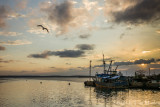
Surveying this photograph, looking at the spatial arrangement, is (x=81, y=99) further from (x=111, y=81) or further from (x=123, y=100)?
(x=111, y=81)

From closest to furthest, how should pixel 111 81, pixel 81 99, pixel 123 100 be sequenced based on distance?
pixel 123 100
pixel 81 99
pixel 111 81

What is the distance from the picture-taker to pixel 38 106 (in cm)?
3753

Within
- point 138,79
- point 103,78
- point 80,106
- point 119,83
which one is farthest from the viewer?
point 138,79

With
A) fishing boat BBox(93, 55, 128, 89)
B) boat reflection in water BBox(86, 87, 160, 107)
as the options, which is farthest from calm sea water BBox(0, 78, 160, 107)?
fishing boat BBox(93, 55, 128, 89)

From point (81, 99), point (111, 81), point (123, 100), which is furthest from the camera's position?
point (111, 81)

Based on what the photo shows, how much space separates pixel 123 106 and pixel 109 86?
41198 mm

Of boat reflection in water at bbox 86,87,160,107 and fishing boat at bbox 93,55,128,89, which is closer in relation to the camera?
boat reflection in water at bbox 86,87,160,107

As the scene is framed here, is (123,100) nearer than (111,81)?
Yes

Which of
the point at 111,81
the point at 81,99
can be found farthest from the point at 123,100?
the point at 111,81

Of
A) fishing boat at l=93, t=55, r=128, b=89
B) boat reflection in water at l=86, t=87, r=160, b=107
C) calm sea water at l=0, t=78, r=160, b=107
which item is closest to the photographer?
boat reflection in water at l=86, t=87, r=160, b=107

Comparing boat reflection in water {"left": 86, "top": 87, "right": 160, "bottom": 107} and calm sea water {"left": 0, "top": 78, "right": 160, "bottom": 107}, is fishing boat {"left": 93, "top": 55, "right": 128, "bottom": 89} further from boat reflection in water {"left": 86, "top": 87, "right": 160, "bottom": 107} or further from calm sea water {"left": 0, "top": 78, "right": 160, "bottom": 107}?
boat reflection in water {"left": 86, "top": 87, "right": 160, "bottom": 107}

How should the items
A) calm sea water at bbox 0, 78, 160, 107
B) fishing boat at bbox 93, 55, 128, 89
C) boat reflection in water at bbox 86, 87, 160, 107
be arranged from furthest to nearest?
fishing boat at bbox 93, 55, 128, 89 < calm sea water at bbox 0, 78, 160, 107 < boat reflection in water at bbox 86, 87, 160, 107

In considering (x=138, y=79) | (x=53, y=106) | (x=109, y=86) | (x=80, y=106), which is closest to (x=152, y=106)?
(x=80, y=106)

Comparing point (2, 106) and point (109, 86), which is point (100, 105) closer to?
point (2, 106)
